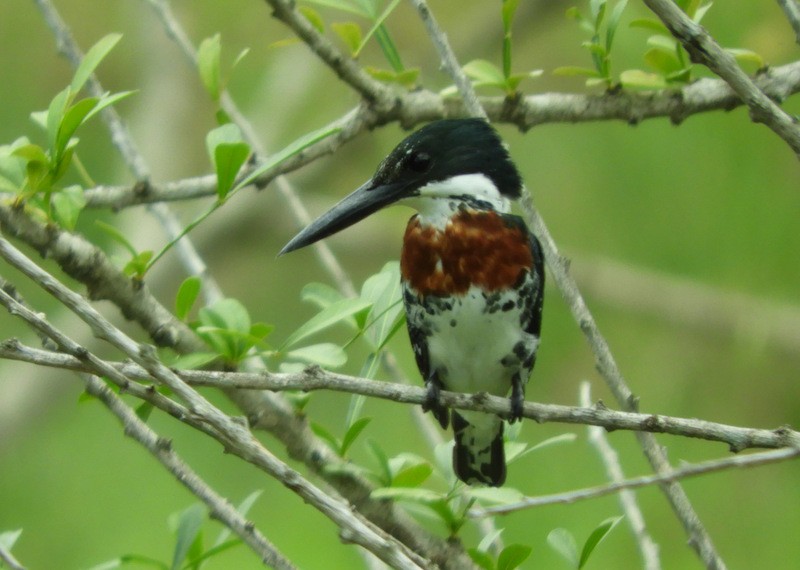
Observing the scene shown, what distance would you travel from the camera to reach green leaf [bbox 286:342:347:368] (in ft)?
3.54

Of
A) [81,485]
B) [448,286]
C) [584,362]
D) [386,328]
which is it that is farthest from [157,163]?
[386,328]

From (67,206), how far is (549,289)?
7.61ft

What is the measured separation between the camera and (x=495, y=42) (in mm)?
3039

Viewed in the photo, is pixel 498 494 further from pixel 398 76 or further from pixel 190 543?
pixel 398 76

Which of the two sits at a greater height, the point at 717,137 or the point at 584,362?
the point at 717,137

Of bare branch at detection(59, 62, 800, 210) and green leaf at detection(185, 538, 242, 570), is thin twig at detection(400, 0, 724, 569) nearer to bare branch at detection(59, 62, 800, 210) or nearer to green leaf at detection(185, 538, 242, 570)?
bare branch at detection(59, 62, 800, 210)

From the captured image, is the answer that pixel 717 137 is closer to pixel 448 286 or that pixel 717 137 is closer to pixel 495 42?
pixel 495 42

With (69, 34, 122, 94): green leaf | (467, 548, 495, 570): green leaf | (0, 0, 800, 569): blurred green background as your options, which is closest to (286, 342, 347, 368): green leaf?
(467, 548, 495, 570): green leaf

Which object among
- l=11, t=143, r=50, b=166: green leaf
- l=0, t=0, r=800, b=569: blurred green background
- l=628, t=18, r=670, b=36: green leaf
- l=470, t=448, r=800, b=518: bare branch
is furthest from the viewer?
l=0, t=0, r=800, b=569: blurred green background

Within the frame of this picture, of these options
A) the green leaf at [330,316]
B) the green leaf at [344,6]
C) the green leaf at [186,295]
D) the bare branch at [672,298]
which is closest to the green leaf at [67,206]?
the green leaf at [186,295]

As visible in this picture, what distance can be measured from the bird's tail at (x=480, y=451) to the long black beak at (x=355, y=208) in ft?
1.06

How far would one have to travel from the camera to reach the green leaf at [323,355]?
108cm

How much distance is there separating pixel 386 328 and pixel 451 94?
332 millimetres

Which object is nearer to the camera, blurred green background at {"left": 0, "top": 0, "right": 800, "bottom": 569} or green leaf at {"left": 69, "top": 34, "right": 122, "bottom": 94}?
green leaf at {"left": 69, "top": 34, "right": 122, "bottom": 94}
